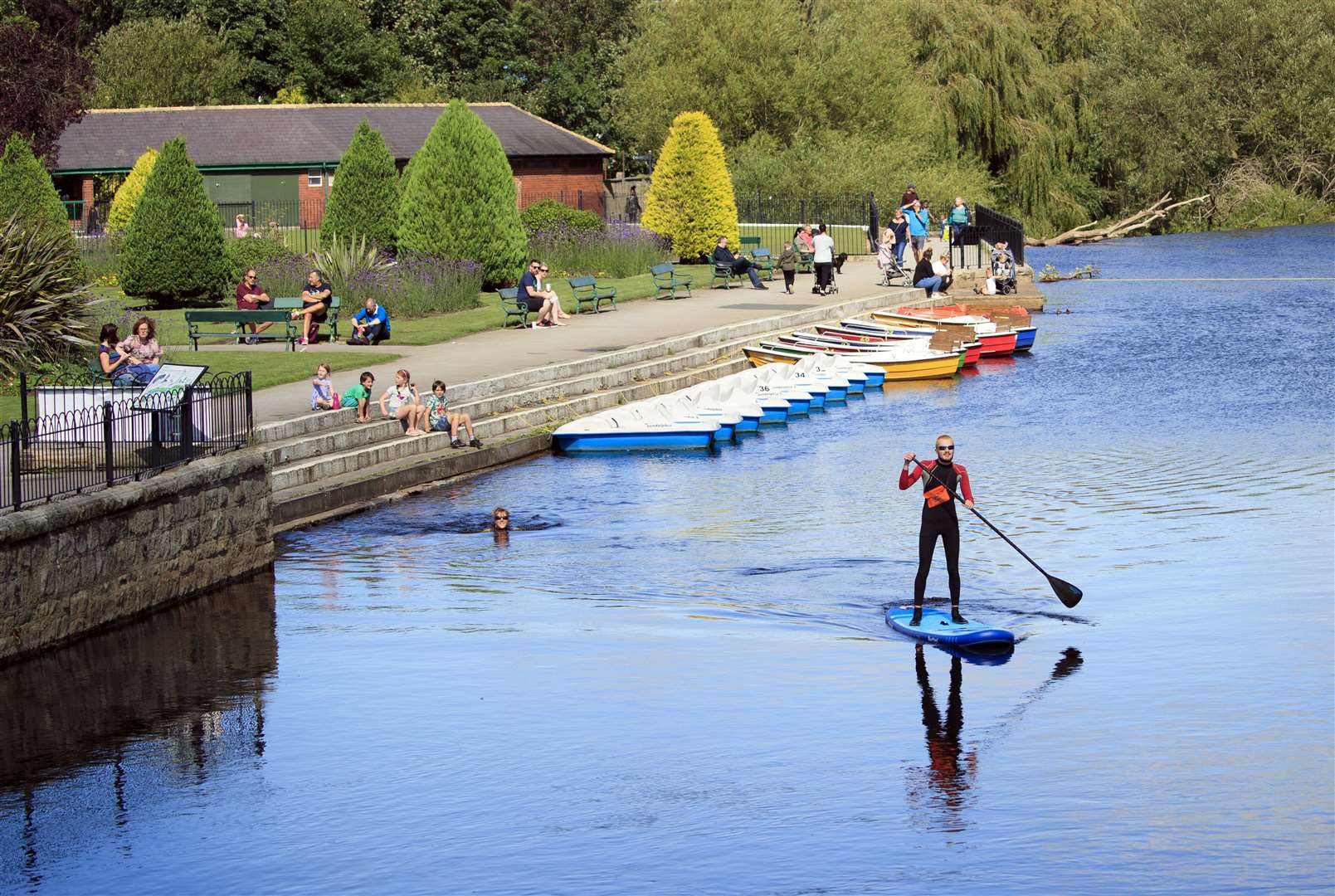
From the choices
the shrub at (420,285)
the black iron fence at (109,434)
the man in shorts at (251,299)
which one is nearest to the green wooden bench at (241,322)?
the man in shorts at (251,299)

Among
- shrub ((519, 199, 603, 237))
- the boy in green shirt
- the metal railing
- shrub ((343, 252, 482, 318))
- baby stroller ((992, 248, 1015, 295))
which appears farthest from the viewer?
the metal railing

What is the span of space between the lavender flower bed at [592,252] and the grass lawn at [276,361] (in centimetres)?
1381

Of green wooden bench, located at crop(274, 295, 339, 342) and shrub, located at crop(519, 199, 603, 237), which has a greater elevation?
shrub, located at crop(519, 199, 603, 237)

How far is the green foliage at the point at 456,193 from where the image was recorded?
117 ft

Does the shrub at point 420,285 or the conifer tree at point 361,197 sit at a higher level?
the conifer tree at point 361,197

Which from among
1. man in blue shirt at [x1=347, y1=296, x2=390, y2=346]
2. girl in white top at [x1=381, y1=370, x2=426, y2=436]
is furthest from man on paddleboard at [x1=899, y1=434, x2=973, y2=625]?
man in blue shirt at [x1=347, y1=296, x2=390, y2=346]

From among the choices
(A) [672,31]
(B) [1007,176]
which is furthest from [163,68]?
(B) [1007,176]

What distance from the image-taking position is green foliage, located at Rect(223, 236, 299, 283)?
1400 inches

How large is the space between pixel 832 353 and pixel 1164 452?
8818mm

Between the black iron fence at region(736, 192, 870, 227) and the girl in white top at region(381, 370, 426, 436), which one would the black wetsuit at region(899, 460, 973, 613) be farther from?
the black iron fence at region(736, 192, 870, 227)

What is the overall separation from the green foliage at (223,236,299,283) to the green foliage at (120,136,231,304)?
0.83 metres

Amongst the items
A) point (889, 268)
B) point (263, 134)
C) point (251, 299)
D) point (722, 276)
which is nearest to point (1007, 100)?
point (889, 268)

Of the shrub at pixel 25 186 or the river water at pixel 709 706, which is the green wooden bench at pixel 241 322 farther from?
the river water at pixel 709 706

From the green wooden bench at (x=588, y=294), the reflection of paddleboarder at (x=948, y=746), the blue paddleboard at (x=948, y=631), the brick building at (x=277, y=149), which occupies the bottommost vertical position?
the reflection of paddleboarder at (x=948, y=746)
